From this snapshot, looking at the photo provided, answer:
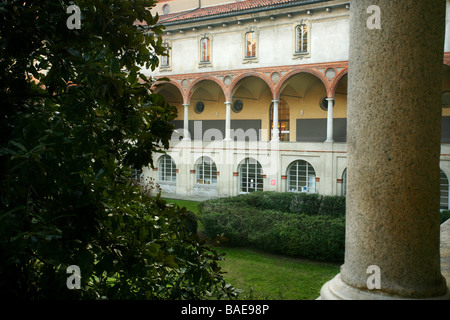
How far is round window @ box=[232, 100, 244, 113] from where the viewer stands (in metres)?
26.0

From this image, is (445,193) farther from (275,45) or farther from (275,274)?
(275,274)

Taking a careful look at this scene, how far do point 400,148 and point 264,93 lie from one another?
23.0 m

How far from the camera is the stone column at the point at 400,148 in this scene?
8.18 ft

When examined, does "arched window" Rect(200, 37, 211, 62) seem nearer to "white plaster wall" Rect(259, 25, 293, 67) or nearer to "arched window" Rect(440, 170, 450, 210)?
"white plaster wall" Rect(259, 25, 293, 67)

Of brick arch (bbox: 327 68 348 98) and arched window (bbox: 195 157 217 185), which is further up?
brick arch (bbox: 327 68 348 98)

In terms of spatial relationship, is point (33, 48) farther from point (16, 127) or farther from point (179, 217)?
point (179, 217)

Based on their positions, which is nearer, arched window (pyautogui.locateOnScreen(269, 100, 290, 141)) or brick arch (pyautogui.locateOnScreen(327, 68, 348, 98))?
brick arch (pyautogui.locateOnScreen(327, 68, 348, 98))

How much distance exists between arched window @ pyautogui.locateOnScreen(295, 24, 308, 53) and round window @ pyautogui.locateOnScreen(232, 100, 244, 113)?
6524mm

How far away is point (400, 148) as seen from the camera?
2500 millimetres

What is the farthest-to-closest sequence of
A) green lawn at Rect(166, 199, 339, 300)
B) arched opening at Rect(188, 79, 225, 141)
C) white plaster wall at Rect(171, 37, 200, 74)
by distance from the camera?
1. arched opening at Rect(188, 79, 225, 141)
2. white plaster wall at Rect(171, 37, 200, 74)
3. green lawn at Rect(166, 199, 339, 300)

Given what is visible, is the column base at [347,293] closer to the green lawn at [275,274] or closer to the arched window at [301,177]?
the green lawn at [275,274]
